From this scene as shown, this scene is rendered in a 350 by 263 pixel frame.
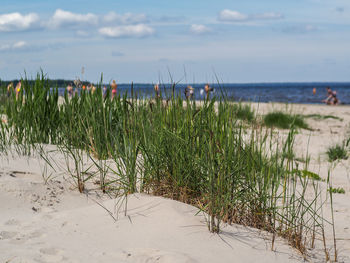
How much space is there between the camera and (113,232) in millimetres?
2373

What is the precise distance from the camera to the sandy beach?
2115 mm

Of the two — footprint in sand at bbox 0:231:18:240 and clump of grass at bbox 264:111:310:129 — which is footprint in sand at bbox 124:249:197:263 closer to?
footprint in sand at bbox 0:231:18:240

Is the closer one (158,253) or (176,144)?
(158,253)

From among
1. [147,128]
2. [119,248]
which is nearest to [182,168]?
[147,128]

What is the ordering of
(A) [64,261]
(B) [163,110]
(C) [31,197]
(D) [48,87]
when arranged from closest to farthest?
1. (A) [64,261]
2. (C) [31,197]
3. (B) [163,110]
4. (D) [48,87]

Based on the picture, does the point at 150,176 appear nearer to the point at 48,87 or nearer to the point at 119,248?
the point at 119,248

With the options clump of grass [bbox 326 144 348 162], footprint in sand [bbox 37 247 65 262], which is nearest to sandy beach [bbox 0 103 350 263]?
footprint in sand [bbox 37 247 65 262]

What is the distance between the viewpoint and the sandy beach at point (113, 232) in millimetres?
2115

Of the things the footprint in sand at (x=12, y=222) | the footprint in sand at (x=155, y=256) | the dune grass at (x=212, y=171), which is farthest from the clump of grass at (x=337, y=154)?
the footprint in sand at (x=12, y=222)

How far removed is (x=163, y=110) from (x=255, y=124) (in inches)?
28.4

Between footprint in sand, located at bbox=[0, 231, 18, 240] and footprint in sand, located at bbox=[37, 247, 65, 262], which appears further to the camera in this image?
footprint in sand, located at bbox=[0, 231, 18, 240]

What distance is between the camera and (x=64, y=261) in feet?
6.65

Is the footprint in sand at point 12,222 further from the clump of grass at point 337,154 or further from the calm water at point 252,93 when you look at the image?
the clump of grass at point 337,154

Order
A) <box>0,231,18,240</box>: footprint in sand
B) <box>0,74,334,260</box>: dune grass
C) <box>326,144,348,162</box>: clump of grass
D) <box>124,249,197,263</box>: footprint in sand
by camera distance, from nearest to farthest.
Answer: <box>124,249,197,263</box>: footprint in sand
<box>0,231,18,240</box>: footprint in sand
<box>0,74,334,260</box>: dune grass
<box>326,144,348,162</box>: clump of grass
